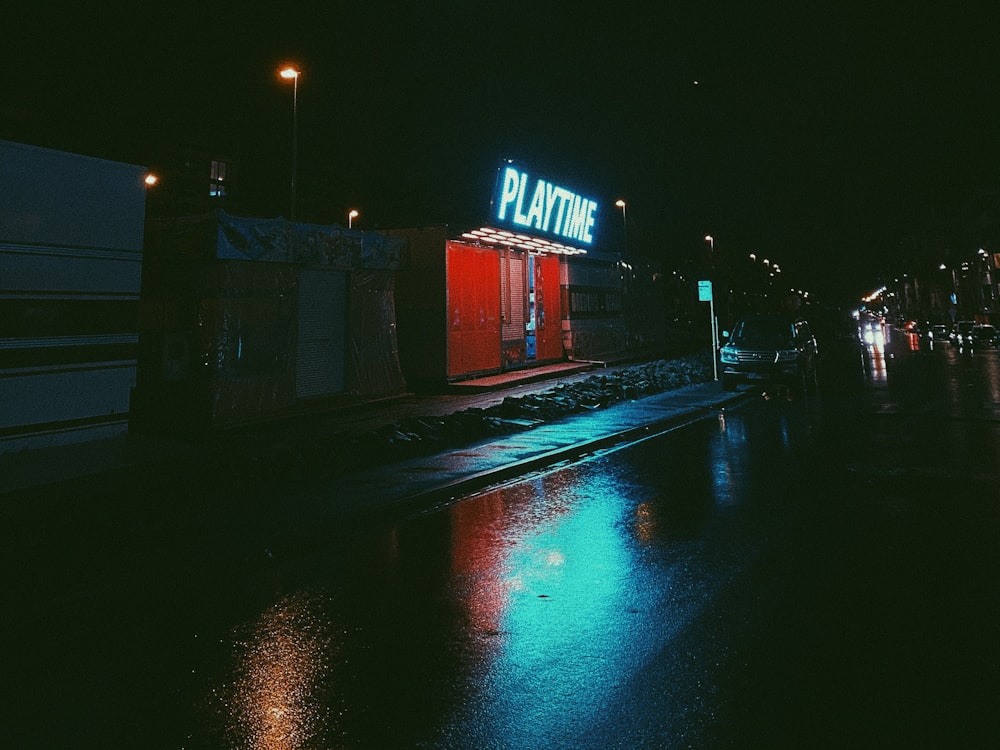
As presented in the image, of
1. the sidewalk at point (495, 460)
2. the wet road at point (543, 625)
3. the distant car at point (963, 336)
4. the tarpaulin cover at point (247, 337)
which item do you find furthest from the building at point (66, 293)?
the distant car at point (963, 336)

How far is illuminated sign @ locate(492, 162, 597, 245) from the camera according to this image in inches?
697

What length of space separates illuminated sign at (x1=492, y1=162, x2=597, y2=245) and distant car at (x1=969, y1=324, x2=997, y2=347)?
3282 cm

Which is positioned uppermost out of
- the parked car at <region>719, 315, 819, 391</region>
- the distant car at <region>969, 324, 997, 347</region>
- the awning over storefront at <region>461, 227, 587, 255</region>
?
the awning over storefront at <region>461, 227, 587, 255</region>

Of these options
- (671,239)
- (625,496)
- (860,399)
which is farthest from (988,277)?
(625,496)

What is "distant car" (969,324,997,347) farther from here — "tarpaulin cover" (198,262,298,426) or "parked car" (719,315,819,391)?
"tarpaulin cover" (198,262,298,426)

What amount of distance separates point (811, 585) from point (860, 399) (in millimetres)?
13362

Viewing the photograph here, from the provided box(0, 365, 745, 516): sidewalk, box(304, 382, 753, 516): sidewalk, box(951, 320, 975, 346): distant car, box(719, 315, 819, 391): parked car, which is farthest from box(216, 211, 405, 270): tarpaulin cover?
box(951, 320, 975, 346): distant car

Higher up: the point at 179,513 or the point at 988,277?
the point at 988,277

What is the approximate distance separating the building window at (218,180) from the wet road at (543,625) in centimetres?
3051

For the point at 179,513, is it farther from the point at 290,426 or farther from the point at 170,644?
the point at 290,426

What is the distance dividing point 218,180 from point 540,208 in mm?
22374

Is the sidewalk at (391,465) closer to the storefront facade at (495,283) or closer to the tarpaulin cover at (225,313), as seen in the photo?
the tarpaulin cover at (225,313)

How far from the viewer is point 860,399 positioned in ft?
53.2

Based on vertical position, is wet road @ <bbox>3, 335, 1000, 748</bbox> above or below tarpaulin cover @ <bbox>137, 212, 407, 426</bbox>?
below
